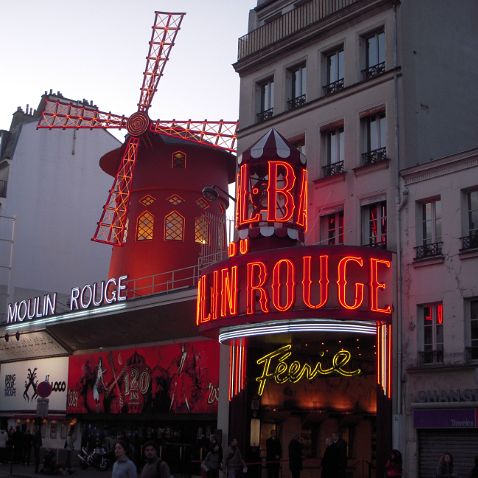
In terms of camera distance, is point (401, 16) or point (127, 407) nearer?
point (401, 16)

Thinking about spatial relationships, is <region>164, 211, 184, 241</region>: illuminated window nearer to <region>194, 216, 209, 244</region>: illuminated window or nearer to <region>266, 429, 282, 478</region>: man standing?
<region>194, 216, 209, 244</region>: illuminated window

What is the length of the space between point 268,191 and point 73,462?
34.9 feet

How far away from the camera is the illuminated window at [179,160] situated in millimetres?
25359

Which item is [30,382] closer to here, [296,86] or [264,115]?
[264,115]

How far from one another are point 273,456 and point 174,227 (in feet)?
30.7

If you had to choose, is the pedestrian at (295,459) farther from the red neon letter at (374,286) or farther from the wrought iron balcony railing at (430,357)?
the red neon letter at (374,286)

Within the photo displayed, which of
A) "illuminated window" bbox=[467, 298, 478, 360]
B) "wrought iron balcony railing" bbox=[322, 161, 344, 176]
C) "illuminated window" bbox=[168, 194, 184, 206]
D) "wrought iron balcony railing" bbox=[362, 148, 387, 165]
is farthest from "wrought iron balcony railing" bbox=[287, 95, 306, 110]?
"illuminated window" bbox=[168, 194, 184, 206]

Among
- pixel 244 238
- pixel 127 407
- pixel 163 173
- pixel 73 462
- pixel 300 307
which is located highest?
pixel 163 173

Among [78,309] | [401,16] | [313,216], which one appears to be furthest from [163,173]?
[401,16]

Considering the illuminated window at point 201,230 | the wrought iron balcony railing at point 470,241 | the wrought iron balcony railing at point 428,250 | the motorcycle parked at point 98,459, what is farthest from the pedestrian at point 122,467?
the illuminated window at point 201,230

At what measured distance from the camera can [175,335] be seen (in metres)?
21.0

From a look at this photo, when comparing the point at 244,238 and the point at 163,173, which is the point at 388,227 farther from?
the point at 163,173

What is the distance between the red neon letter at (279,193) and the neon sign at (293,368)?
269 cm

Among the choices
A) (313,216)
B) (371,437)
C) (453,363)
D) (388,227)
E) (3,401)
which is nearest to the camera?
(453,363)
